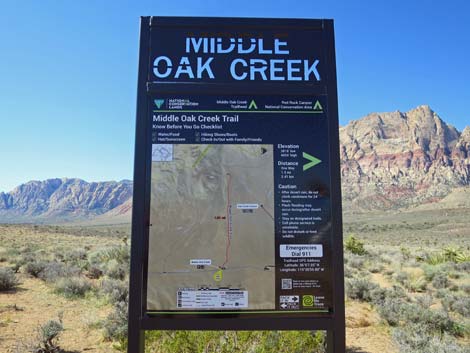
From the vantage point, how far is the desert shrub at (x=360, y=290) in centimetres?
930

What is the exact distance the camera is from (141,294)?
2725mm

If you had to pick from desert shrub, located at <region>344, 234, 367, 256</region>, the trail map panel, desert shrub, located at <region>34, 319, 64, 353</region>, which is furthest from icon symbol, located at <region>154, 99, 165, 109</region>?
desert shrub, located at <region>344, 234, 367, 256</region>

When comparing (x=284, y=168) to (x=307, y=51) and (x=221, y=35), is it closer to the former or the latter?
(x=307, y=51)

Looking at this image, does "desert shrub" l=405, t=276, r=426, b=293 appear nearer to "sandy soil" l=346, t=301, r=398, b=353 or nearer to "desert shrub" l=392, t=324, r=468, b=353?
"sandy soil" l=346, t=301, r=398, b=353

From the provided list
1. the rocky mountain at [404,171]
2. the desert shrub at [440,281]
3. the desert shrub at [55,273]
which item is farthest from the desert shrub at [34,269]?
the rocky mountain at [404,171]

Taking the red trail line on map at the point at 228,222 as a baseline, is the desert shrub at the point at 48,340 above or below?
below

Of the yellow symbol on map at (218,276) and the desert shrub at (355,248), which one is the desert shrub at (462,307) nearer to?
the yellow symbol on map at (218,276)

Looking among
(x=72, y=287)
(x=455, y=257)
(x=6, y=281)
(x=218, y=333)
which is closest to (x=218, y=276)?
(x=218, y=333)

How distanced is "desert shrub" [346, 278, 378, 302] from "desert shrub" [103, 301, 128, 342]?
5.97m

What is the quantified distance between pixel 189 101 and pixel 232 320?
1.81 m

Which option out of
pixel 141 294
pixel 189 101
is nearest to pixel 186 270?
pixel 141 294

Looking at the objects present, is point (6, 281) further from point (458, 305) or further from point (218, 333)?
point (458, 305)

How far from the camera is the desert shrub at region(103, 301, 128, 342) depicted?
6.18 metres

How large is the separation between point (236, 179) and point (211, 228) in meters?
0.45
